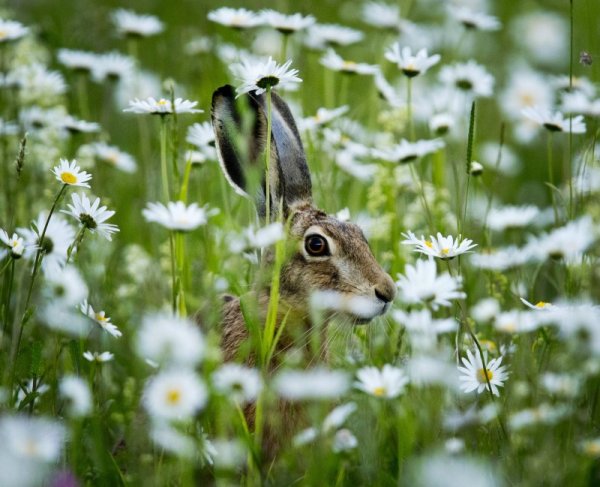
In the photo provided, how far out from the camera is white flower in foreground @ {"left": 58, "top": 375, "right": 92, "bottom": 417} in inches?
123

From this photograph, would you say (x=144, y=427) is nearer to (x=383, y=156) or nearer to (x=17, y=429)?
(x=17, y=429)

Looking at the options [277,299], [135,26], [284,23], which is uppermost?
[284,23]

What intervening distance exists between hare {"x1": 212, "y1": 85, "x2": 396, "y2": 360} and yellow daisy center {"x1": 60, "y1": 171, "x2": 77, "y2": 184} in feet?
2.47

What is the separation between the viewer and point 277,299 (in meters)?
3.64

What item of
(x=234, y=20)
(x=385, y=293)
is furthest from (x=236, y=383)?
(x=234, y=20)

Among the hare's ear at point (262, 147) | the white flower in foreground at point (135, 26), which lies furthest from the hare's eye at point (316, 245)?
the white flower in foreground at point (135, 26)

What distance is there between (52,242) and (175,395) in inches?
54.5

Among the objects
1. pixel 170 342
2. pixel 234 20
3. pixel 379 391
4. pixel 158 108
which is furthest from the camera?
pixel 234 20

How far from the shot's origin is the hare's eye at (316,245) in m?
4.40

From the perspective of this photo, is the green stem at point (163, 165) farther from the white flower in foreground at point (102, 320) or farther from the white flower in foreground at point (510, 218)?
the white flower in foreground at point (510, 218)

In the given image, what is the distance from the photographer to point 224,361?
4312 millimetres

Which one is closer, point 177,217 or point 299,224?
point 177,217

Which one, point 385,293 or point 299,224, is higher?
point 299,224

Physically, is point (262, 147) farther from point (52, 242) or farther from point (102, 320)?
point (102, 320)
